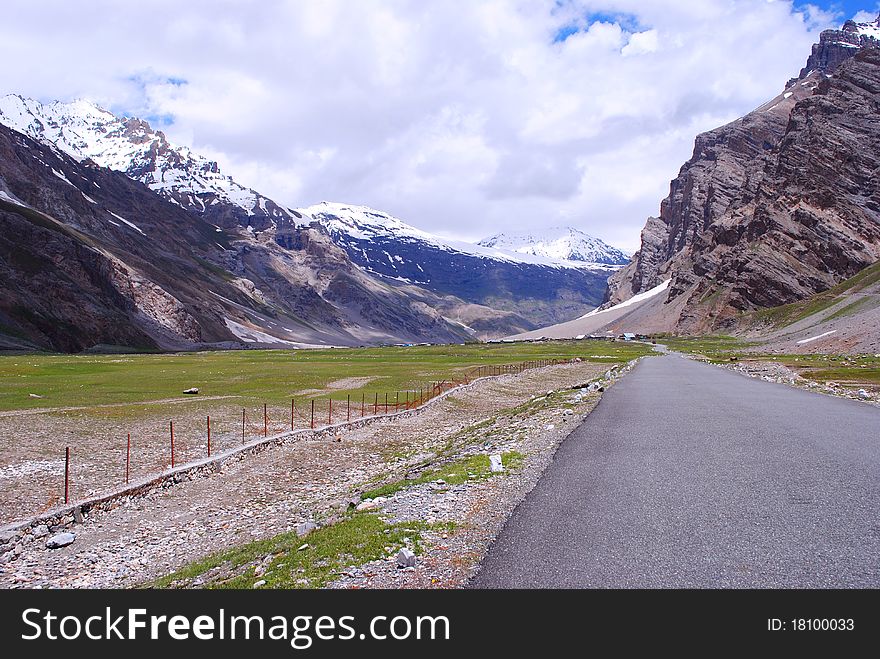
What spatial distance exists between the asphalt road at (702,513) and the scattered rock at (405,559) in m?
1.22

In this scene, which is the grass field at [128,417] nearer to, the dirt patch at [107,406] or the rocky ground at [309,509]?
the dirt patch at [107,406]

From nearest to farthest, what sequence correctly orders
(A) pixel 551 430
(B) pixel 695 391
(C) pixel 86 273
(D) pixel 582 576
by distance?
1. (D) pixel 582 576
2. (A) pixel 551 430
3. (B) pixel 695 391
4. (C) pixel 86 273

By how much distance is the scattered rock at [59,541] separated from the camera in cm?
1530

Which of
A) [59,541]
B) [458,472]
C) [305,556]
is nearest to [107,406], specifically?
[59,541]

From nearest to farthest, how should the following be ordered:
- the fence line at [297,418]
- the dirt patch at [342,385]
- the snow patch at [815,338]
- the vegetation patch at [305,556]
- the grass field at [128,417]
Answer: the vegetation patch at [305,556] < the grass field at [128,417] < the fence line at [297,418] < the dirt patch at [342,385] < the snow patch at [815,338]

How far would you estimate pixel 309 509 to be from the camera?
17.9 meters

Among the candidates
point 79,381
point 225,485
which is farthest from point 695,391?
point 79,381

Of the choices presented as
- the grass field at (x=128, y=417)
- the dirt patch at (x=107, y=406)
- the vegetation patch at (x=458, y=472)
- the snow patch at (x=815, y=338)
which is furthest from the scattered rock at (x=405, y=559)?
the snow patch at (x=815, y=338)

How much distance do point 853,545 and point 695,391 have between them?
3421cm

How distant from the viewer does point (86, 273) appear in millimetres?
179500

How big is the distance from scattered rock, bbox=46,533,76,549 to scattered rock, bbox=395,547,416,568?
9.76 metres
